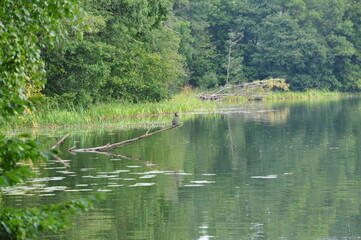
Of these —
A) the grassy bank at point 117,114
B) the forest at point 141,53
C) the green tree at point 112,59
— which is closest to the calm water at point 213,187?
the forest at point 141,53

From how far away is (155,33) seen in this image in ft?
154

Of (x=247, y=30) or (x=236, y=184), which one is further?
(x=247, y=30)

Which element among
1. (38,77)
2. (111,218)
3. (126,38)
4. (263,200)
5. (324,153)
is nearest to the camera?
(38,77)

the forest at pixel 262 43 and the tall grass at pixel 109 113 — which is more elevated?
the forest at pixel 262 43

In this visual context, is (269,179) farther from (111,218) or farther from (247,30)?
(247,30)

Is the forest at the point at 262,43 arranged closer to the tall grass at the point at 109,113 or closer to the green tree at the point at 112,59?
the green tree at the point at 112,59

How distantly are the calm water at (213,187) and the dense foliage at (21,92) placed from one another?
719 mm

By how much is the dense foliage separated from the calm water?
719 mm

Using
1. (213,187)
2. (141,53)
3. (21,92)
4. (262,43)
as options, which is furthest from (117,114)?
(262,43)

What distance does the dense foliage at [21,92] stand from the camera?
5.96m

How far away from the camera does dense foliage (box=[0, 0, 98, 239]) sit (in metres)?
5.96

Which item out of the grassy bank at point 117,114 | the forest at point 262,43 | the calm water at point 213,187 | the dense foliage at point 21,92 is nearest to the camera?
the dense foliage at point 21,92

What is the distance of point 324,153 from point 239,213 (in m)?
9.56

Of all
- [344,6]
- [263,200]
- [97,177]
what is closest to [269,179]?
[263,200]
